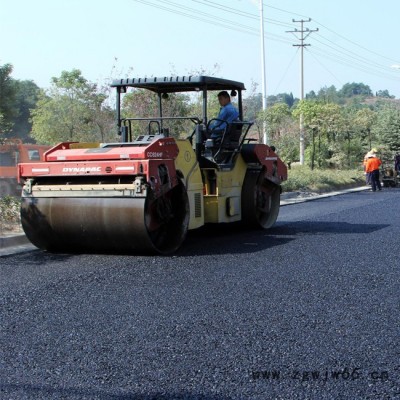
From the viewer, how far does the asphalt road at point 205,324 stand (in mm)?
4133

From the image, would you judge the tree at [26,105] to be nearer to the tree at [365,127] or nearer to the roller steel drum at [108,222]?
the tree at [365,127]

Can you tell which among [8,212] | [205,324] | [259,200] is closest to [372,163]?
[259,200]

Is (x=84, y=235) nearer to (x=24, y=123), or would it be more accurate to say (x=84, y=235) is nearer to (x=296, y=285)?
(x=296, y=285)

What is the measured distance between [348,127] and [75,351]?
100 ft

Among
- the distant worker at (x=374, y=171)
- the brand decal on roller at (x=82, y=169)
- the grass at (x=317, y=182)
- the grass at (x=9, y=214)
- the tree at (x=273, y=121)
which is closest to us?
the brand decal on roller at (x=82, y=169)

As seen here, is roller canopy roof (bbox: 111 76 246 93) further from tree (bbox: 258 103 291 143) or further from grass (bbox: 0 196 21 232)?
tree (bbox: 258 103 291 143)

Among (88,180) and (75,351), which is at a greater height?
(88,180)

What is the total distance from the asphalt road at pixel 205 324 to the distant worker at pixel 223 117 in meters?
1.85

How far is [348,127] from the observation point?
3403cm

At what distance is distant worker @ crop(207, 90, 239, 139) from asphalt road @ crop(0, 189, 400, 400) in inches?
72.8

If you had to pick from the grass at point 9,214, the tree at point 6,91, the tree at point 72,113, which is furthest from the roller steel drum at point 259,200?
the tree at point 6,91

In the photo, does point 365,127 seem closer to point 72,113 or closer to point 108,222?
point 72,113

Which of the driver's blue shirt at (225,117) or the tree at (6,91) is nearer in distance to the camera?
the driver's blue shirt at (225,117)

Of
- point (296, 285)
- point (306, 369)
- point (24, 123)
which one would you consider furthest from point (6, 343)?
point (24, 123)
